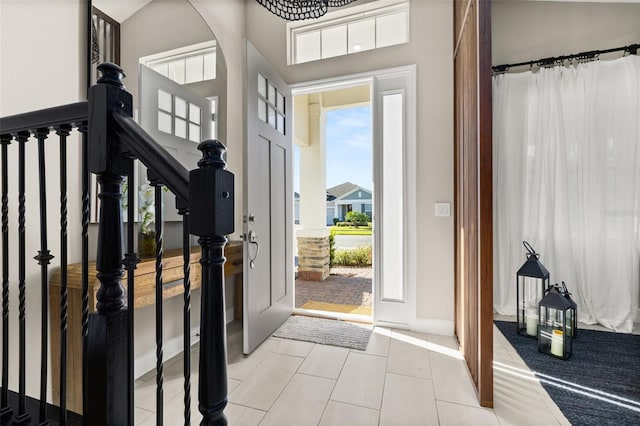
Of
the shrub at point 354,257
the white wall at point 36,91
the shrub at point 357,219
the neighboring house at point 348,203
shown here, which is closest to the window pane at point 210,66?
the white wall at point 36,91

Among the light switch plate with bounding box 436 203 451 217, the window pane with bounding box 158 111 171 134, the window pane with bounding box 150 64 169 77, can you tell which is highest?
the window pane with bounding box 150 64 169 77

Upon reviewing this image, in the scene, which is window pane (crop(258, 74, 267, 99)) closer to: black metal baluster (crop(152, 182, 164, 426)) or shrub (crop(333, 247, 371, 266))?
black metal baluster (crop(152, 182, 164, 426))

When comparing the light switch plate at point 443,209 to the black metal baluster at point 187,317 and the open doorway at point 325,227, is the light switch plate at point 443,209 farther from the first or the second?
the black metal baluster at point 187,317

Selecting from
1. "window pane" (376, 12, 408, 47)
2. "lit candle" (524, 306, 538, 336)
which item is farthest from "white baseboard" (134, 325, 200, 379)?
"window pane" (376, 12, 408, 47)

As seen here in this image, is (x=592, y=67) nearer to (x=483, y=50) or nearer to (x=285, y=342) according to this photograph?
(x=483, y=50)

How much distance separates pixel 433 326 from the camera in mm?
2629

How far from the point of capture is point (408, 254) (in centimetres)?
271

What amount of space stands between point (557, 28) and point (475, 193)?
7.60ft

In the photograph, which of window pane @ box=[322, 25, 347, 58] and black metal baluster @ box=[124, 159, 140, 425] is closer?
black metal baluster @ box=[124, 159, 140, 425]

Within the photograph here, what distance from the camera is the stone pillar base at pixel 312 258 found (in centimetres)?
484

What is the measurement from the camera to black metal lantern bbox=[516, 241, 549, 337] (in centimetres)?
236

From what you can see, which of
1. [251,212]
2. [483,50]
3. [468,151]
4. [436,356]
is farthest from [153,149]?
[436,356]

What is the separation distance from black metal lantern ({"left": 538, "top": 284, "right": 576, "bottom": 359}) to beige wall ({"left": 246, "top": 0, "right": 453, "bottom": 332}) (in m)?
0.66

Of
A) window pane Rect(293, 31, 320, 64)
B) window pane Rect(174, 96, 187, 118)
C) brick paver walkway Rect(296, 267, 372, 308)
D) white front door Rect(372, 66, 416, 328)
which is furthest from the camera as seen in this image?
brick paver walkway Rect(296, 267, 372, 308)
